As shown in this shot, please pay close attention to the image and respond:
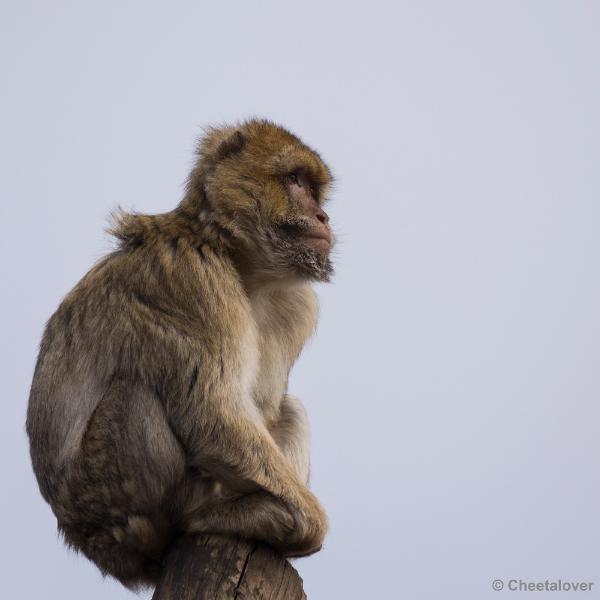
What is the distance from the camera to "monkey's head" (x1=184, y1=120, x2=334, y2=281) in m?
5.43

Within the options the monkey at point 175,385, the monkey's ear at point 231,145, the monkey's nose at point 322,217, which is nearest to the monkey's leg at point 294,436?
the monkey at point 175,385

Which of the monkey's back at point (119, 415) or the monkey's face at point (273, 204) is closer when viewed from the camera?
the monkey's back at point (119, 415)

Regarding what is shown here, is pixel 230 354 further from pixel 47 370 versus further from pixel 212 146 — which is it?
pixel 212 146

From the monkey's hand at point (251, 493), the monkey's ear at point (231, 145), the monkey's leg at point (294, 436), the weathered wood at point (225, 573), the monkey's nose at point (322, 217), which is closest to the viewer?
the weathered wood at point (225, 573)

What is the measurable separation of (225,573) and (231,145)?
93.4 inches

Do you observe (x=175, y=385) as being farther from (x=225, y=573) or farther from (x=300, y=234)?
(x=300, y=234)

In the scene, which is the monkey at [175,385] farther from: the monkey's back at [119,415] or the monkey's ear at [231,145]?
the monkey's ear at [231,145]

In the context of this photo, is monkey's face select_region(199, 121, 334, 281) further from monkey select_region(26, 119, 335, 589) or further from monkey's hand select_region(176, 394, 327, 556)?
monkey's hand select_region(176, 394, 327, 556)

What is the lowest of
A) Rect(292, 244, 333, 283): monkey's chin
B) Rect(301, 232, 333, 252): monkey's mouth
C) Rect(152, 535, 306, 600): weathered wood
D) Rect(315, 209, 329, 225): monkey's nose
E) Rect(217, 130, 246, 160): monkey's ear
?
Rect(152, 535, 306, 600): weathered wood

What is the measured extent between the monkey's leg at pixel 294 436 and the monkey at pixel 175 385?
42cm

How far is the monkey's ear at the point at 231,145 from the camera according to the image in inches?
225

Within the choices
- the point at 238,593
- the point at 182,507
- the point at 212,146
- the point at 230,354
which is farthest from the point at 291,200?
the point at 238,593

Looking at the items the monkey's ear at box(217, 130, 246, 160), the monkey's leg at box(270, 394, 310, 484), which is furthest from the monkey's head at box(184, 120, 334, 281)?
the monkey's leg at box(270, 394, 310, 484)

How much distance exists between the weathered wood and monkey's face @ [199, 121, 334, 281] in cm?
152
